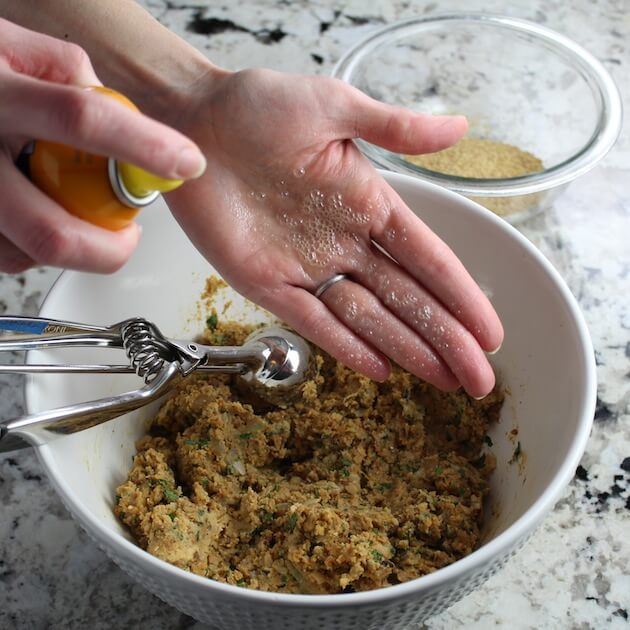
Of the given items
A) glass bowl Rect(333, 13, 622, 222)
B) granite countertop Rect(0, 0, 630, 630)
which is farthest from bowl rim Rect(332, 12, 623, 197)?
granite countertop Rect(0, 0, 630, 630)

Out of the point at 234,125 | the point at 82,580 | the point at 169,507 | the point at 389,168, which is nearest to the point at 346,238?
the point at 234,125

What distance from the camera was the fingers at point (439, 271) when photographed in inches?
44.1

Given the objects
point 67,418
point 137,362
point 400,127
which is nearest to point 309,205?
point 400,127

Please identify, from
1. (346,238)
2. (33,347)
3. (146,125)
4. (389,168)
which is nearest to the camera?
(146,125)

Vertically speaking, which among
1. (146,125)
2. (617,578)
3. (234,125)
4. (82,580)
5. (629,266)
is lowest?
(82,580)

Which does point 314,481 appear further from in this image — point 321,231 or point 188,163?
point 188,163

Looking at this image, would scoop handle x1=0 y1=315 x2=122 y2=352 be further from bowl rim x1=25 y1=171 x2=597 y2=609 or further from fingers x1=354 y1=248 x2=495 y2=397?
fingers x1=354 y1=248 x2=495 y2=397

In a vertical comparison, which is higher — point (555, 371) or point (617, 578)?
point (555, 371)

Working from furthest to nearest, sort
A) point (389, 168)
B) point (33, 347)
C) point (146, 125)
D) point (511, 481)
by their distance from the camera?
1. point (389, 168)
2. point (511, 481)
3. point (33, 347)
4. point (146, 125)

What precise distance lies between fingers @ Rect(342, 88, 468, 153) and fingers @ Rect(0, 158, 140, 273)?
1.38 feet

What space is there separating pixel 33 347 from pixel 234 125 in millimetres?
400

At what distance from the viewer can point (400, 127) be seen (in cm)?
108

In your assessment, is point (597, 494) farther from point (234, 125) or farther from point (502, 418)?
point (234, 125)

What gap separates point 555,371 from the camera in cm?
110
